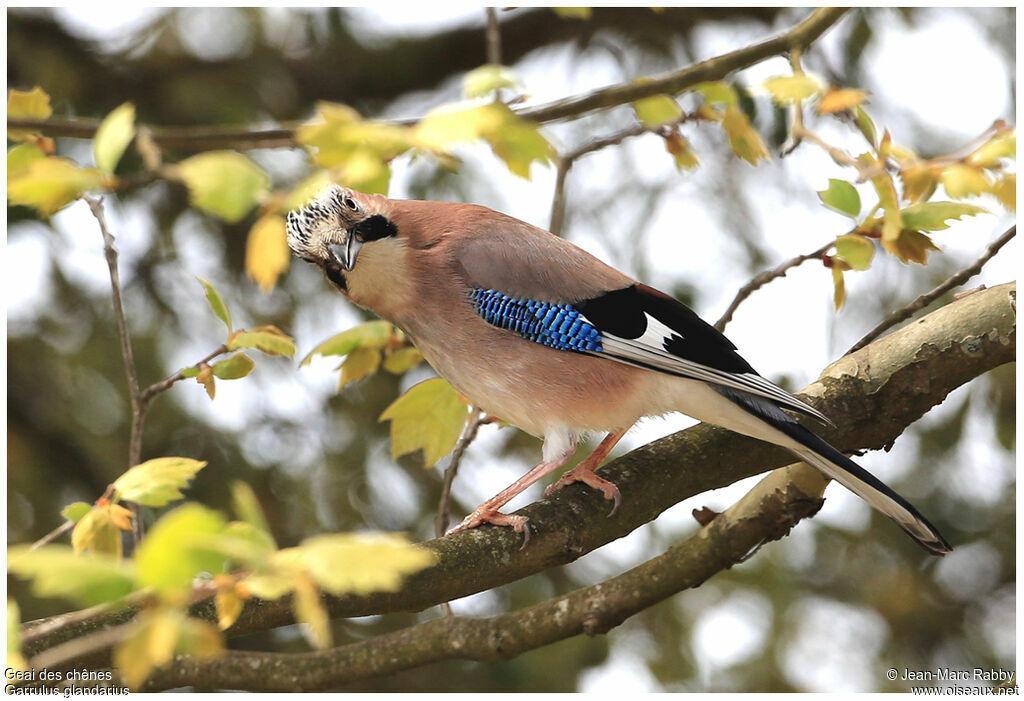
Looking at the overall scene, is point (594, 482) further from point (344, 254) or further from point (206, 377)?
point (206, 377)

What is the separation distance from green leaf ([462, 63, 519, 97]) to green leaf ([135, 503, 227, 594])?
1009 millimetres

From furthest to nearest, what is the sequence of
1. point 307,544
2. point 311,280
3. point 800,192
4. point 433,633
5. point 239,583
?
point 800,192 → point 311,280 → point 433,633 → point 239,583 → point 307,544

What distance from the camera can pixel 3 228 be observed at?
218 cm

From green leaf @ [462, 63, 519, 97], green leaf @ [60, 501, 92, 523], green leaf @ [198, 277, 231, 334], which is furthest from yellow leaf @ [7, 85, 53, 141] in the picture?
green leaf @ [462, 63, 519, 97]

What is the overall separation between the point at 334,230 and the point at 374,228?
17 centimetres

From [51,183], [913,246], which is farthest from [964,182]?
[51,183]

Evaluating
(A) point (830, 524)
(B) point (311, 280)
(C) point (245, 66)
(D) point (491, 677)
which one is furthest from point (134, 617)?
(A) point (830, 524)

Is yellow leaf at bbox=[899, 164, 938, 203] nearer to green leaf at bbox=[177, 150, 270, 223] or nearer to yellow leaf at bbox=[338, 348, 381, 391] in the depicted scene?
green leaf at bbox=[177, 150, 270, 223]

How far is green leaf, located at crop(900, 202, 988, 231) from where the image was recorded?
1.87 meters

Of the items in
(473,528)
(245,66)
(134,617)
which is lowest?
(134,617)

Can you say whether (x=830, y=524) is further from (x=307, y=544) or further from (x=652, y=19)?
Result: (x=307, y=544)

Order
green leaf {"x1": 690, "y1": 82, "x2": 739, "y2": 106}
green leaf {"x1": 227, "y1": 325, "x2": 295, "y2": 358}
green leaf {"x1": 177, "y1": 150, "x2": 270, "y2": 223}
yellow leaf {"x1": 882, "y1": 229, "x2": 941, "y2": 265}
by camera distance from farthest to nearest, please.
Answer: green leaf {"x1": 227, "y1": 325, "x2": 295, "y2": 358}
yellow leaf {"x1": 882, "y1": 229, "x2": 941, "y2": 265}
green leaf {"x1": 690, "y1": 82, "x2": 739, "y2": 106}
green leaf {"x1": 177, "y1": 150, "x2": 270, "y2": 223}

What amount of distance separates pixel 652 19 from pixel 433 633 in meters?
2.78

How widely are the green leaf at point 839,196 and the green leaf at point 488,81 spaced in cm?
62
